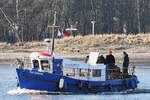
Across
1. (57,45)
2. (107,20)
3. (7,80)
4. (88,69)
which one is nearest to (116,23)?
(107,20)

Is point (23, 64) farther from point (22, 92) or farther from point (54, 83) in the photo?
point (54, 83)

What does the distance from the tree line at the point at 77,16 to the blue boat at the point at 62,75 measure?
126ft

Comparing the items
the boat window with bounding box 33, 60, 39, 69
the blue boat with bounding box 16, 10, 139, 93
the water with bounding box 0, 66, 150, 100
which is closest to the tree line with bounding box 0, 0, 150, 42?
the water with bounding box 0, 66, 150, 100

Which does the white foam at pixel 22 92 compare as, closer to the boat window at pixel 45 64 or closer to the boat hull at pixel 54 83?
the boat hull at pixel 54 83

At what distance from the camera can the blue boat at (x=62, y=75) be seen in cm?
3303

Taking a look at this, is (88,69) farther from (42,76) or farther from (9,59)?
(9,59)

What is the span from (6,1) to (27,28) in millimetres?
4509

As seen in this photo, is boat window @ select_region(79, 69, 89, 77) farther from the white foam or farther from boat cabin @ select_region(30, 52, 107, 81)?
the white foam

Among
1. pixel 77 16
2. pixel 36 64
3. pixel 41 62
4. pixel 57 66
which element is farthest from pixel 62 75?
pixel 77 16

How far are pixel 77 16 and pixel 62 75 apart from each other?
159ft

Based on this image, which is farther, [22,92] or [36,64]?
[22,92]

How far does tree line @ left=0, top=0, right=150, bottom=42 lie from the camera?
77.4 m

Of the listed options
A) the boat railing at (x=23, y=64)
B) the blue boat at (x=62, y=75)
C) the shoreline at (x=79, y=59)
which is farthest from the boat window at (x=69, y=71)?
the shoreline at (x=79, y=59)

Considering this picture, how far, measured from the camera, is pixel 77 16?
81.4 m
